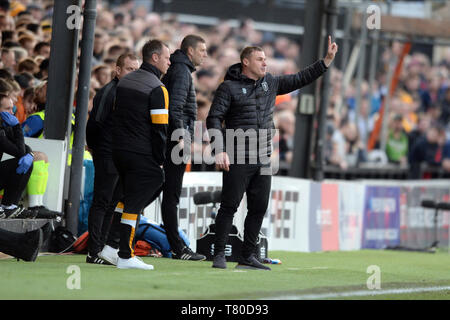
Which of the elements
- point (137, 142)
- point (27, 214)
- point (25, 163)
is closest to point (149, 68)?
point (137, 142)

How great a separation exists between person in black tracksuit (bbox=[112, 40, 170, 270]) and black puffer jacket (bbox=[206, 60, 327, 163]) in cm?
71

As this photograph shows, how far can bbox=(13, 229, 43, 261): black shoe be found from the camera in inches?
417

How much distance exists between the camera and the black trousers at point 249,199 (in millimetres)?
10797

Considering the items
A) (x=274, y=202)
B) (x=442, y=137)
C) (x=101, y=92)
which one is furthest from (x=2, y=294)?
(x=442, y=137)

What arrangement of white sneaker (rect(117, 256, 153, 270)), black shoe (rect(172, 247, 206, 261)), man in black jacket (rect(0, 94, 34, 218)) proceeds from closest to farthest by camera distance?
white sneaker (rect(117, 256, 153, 270))
man in black jacket (rect(0, 94, 34, 218))
black shoe (rect(172, 247, 206, 261))

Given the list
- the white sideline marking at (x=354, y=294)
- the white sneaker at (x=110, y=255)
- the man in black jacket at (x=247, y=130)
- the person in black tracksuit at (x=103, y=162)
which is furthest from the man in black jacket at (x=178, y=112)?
the white sideline marking at (x=354, y=294)

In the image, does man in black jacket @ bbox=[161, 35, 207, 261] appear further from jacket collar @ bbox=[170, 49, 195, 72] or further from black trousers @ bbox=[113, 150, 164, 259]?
black trousers @ bbox=[113, 150, 164, 259]

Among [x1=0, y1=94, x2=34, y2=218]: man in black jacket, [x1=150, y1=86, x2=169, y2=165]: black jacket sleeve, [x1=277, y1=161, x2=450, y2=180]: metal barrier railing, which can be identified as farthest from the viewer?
[x1=277, y1=161, x2=450, y2=180]: metal barrier railing

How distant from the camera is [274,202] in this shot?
15617 mm

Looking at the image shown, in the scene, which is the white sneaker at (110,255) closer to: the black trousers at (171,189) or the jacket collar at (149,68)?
the black trousers at (171,189)

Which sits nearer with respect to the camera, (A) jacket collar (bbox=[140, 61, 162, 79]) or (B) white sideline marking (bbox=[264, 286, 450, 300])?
(B) white sideline marking (bbox=[264, 286, 450, 300])
